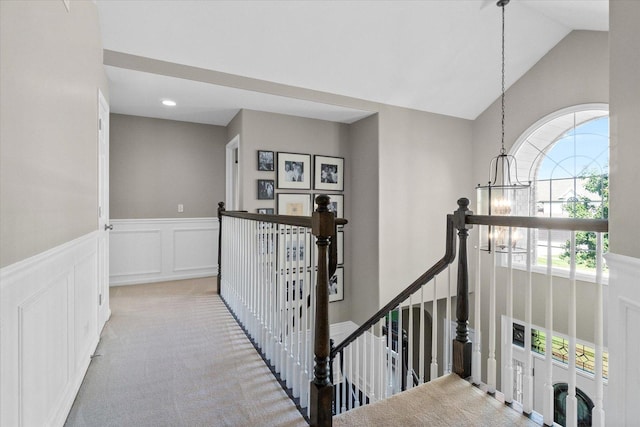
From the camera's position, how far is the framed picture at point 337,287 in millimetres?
4658

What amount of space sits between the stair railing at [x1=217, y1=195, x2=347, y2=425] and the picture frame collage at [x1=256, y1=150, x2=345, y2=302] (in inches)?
40.5

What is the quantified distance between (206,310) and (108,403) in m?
1.49

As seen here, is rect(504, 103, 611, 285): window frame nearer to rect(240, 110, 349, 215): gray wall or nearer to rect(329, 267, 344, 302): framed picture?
rect(329, 267, 344, 302): framed picture

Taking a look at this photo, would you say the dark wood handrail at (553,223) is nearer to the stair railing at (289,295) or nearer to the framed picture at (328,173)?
the stair railing at (289,295)

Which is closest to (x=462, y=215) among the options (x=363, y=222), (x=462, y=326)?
(x=462, y=326)

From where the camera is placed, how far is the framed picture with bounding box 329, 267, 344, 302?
15.3ft

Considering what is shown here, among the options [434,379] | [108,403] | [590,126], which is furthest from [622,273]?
[590,126]

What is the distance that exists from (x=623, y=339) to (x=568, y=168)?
372 cm

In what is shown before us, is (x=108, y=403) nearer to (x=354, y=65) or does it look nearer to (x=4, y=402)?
(x=4, y=402)

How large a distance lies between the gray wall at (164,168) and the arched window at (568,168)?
180 inches

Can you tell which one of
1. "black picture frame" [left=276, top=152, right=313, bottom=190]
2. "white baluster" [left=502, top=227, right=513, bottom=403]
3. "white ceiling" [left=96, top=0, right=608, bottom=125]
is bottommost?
"white baluster" [left=502, top=227, right=513, bottom=403]

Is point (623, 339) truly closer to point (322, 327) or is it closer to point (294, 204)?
point (322, 327)

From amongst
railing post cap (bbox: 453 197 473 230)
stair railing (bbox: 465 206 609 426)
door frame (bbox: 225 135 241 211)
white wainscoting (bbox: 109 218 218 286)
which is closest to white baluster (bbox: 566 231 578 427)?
stair railing (bbox: 465 206 609 426)

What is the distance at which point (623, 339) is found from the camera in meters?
1.23
